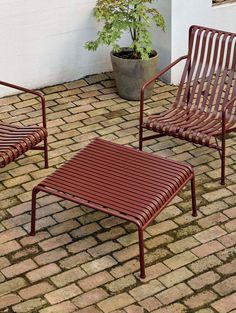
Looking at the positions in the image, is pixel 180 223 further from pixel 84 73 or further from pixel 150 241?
pixel 84 73

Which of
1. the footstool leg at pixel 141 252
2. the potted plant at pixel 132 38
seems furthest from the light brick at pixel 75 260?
the potted plant at pixel 132 38

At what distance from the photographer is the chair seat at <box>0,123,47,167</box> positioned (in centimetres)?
686

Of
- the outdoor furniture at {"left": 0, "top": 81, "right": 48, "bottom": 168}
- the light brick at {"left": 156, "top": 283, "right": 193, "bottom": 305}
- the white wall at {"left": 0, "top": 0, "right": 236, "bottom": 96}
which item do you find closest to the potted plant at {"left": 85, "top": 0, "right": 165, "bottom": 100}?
the white wall at {"left": 0, "top": 0, "right": 236, "bottom": 96}

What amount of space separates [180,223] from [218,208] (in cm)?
41

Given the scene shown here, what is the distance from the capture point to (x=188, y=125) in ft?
24.3

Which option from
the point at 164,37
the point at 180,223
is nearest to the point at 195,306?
the point at 180,223

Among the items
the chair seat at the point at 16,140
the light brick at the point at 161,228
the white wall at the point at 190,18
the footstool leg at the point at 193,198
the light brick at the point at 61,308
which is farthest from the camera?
the white wall at the point at 190,18

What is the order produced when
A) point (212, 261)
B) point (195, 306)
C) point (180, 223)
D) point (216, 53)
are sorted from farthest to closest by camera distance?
point (216, 53), point (180, 223), point (212, 261), point (195, 306)

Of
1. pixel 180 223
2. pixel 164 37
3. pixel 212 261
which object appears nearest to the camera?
pixel 212 261

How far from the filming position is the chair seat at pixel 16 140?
6.86 m

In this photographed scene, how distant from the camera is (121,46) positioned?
30.6 ft

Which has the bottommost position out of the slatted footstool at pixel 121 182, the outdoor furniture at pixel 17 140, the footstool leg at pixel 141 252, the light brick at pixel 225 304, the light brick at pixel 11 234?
the light brick at pixel 225 304

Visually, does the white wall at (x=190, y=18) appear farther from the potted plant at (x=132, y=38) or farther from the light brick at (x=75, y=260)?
the light brick at (x=75, y=260)

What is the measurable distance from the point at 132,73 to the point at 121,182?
2.43 m
